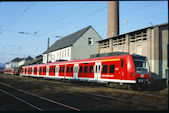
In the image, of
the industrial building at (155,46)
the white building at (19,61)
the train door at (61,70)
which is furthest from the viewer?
the white building at (19,61)

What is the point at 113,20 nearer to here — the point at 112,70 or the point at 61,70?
the point at 61,70

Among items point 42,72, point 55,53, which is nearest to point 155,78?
point 42,72

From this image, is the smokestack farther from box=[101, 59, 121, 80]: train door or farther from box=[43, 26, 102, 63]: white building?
box=[101, 59, 121, 80]: train door

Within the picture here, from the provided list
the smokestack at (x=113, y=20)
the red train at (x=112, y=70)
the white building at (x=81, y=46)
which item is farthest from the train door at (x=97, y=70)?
the white building at (x=81, y=46)

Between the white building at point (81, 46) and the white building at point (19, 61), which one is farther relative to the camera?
the white building at point (19, 61)

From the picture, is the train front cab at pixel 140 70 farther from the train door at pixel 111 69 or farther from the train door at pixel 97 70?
the train door at pixel 97 70

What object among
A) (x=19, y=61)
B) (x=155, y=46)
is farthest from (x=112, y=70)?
(x=19, y=61)

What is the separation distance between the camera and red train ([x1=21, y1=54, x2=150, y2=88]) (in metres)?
15.1

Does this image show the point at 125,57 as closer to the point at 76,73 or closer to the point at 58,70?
the point at 76,73

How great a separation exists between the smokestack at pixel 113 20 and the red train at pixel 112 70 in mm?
15809

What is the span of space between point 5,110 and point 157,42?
17.5 m

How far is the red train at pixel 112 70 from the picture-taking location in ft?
49.7

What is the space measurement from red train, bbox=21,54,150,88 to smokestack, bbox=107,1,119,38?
1581cm

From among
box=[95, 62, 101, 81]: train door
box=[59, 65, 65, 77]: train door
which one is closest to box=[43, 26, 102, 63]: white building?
box=[59, 65, 65, 77]: train door
